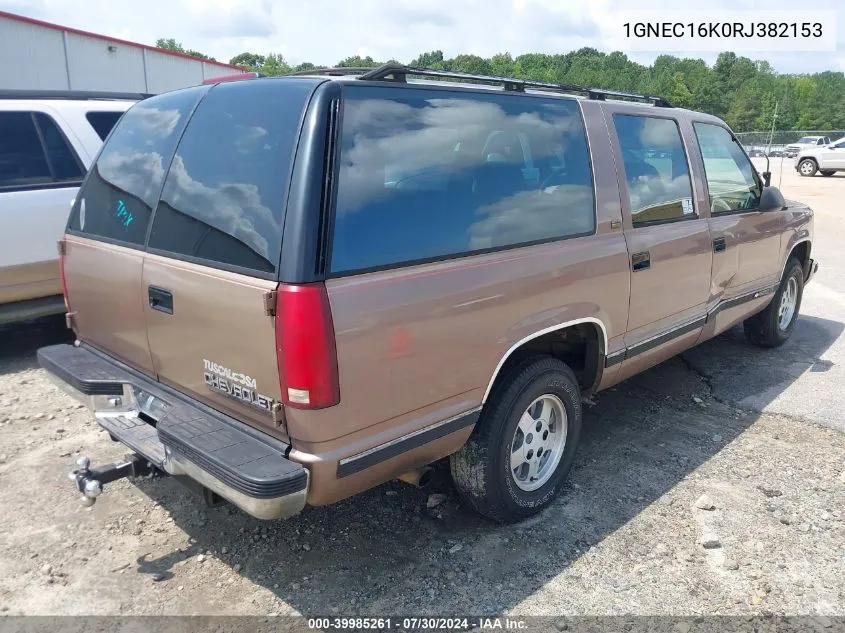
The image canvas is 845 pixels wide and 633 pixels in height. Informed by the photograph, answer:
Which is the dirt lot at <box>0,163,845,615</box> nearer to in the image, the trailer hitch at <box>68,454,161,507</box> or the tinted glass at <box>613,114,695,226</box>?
the trailer hitch at <box>68,454,161,507</box>

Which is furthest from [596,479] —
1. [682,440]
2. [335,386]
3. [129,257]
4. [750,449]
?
[129,257]

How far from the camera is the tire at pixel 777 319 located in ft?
19.1

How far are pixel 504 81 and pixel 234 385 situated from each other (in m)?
1.95

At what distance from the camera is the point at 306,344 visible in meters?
2.29

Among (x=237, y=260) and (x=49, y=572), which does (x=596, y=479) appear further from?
(x=49, y=572)

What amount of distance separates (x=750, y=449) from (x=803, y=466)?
0.30 meters

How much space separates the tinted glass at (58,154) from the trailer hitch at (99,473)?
3.71m

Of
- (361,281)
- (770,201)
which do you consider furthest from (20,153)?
(770,201)

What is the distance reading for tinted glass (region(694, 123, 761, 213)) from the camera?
463 cm

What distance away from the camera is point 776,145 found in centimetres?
4625

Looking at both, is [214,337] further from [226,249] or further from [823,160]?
[823,160]

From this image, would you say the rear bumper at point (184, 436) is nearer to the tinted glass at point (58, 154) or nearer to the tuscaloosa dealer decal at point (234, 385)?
the tuscaloosa dealer decal at point (234, 385)

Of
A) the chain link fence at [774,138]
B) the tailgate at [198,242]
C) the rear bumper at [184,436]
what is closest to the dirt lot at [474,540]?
the rear bumper at [184,436]

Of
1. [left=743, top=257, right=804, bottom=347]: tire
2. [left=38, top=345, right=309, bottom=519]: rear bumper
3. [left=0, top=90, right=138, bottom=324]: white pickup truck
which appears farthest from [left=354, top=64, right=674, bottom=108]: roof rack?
[left=0, top=90, right=138, bottom=324]: white pickup truck
